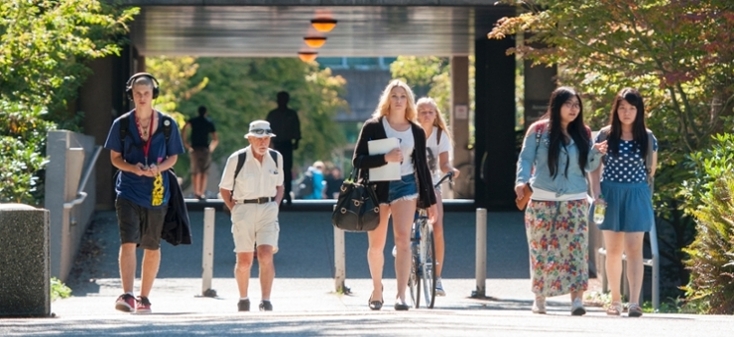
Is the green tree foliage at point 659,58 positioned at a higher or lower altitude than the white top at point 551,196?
higher

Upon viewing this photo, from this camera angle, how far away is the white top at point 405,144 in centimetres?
1089

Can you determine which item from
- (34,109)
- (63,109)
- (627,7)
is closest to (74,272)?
(34,109)

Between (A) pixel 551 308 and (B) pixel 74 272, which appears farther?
(B) pixel 74 272

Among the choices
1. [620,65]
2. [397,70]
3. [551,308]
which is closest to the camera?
[551,308]

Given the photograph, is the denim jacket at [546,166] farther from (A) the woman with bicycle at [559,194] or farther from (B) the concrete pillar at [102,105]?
(B) the concrete pillar at [102,105]

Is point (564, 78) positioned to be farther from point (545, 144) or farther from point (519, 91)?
point (519, 91)

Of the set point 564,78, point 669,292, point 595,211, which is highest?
point 564,78

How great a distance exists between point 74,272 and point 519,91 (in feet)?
71.3

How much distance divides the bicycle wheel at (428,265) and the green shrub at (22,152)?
4834 mm

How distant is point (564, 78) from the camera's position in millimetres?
16469

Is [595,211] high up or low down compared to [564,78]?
down

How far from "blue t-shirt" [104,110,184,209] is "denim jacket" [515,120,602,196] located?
8.45ft

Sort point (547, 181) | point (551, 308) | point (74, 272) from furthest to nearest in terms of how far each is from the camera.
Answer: point (74, 272) → point (551, 308) → point (547, 181)

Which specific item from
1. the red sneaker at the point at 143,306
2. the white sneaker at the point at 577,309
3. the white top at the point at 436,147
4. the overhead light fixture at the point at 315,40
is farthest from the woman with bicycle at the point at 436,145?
the overhead light fixture at the point at 315,40
